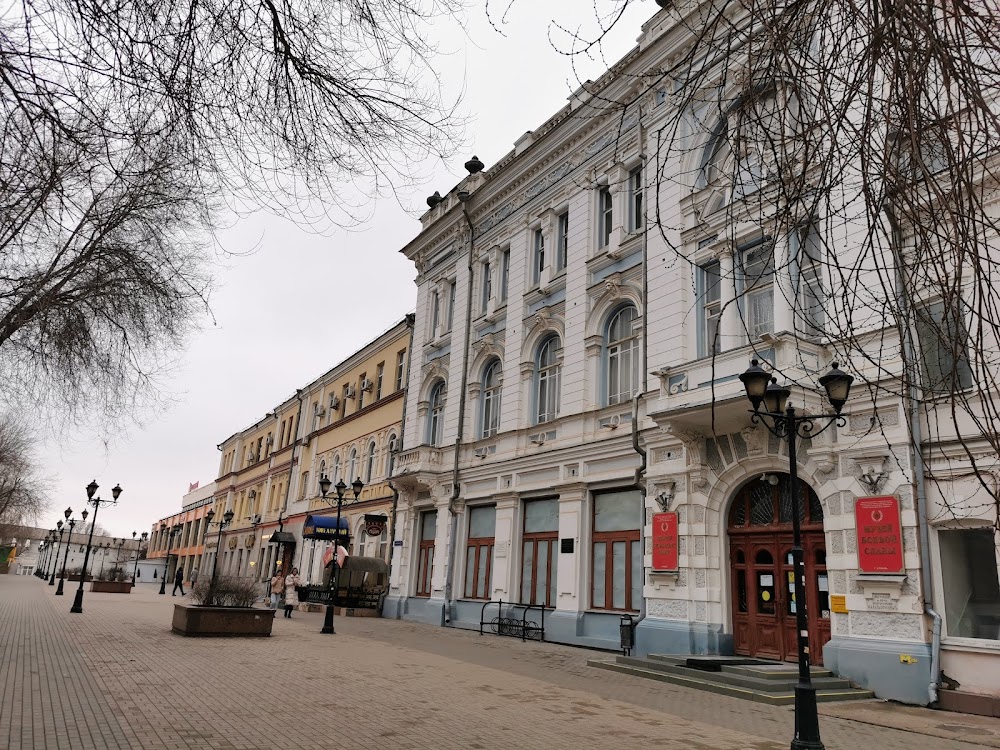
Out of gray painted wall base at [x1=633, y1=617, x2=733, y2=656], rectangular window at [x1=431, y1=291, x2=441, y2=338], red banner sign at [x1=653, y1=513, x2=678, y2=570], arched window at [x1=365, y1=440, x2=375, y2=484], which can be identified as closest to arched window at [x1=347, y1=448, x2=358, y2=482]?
arched window at [x1=365, y1=440, x2=375, y2=484]

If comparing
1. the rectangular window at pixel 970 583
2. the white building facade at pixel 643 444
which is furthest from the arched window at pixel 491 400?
the rectangular window at pixel 970 583

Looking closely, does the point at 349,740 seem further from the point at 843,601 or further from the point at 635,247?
the point at 635,247

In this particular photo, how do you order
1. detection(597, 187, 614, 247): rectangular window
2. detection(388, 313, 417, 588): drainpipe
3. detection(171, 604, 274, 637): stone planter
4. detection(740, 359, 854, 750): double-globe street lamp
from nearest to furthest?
detection(740, 359, 854, 750): double-globe street lamp, detection(171, 604, 274, 637): stone planter, detection(597, 187, 614, 247): rectangular window, detection(388, 313, 417, 588): drainpipe

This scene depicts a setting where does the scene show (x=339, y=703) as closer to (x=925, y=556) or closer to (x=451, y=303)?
(x=925, y=556)

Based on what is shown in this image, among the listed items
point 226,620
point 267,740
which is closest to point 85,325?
point 226,620

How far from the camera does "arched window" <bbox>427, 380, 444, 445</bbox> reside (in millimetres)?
27047

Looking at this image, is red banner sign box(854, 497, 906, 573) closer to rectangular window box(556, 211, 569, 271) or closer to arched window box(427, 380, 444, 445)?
rectangular window box(556, 211, 569, 271)

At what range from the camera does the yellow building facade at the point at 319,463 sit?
3161 cm

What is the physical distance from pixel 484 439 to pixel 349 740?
16.1 meters

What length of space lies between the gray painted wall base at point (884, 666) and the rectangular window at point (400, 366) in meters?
22.3

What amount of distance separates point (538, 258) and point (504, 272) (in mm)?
1908

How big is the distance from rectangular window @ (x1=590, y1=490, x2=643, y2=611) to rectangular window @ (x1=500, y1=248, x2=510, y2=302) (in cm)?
854

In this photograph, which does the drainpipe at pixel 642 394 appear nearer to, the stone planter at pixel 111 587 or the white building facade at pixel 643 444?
the white building facade at pixel 643 444

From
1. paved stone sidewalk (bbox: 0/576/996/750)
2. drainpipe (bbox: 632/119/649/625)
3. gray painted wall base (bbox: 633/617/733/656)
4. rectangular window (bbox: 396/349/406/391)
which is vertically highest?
rectangular window (bbox: 396/349/406/391)
